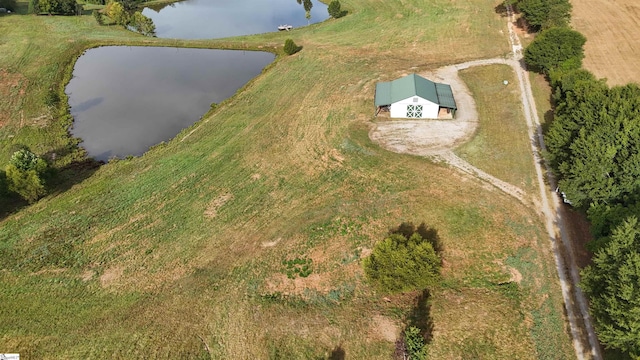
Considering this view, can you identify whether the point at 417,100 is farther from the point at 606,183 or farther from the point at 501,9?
the point at 501,9

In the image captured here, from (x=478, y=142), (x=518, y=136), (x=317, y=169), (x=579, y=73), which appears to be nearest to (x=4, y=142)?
(x=317, y=169)

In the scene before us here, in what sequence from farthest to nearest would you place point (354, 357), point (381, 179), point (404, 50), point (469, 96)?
point (404, 50), point (469, 96), point (381, 179), point (354, 357)

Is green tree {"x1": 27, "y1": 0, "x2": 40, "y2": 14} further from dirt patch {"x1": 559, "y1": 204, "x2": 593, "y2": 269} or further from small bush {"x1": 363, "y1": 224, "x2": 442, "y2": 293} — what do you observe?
dirt patch {"x1": 559, "y1": 204, "x2": 593, "y2": 269}

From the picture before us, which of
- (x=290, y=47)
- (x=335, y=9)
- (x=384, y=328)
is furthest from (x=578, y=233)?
(x=335, y=9)

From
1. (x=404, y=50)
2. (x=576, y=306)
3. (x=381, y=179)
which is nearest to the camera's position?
(x=576, y=306)

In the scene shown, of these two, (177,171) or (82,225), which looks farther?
(177,171)

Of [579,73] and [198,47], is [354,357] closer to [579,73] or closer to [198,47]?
[579,73]

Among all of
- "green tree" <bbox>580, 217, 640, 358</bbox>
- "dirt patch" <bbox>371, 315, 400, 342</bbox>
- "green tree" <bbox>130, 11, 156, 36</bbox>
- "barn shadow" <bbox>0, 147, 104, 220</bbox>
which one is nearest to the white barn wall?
"green tree" <bbox>580, 217, 640, 358</bbox>
